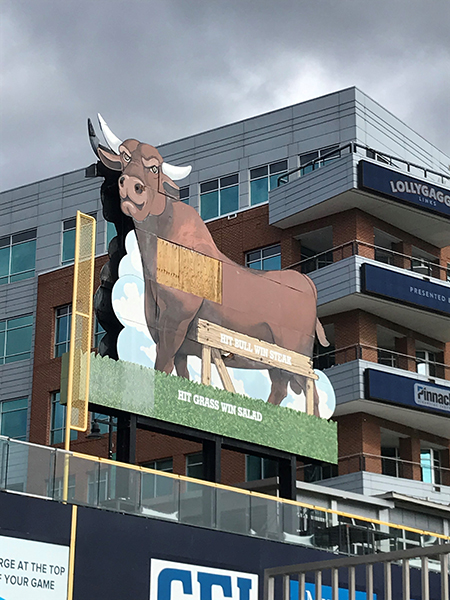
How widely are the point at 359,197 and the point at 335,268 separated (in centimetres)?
294

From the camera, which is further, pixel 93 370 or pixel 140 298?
pixel 140 298

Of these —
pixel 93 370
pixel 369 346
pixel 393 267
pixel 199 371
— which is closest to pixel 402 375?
pixel 369 346

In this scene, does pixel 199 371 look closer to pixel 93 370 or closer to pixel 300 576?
pixel 93 370

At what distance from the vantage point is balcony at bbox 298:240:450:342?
3906 cm

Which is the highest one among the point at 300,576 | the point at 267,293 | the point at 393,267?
the point at 393,267

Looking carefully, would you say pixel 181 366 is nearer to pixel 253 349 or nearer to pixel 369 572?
pixel 253 349

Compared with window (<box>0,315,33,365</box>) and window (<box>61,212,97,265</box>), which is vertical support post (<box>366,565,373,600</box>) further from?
window (<box>61,212,97,265</box>)

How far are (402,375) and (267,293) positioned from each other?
9885 mm

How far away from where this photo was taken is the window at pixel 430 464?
138ft

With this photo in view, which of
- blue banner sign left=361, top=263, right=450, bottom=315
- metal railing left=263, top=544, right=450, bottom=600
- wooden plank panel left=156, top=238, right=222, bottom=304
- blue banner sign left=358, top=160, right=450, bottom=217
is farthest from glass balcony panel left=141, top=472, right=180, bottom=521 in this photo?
blue banner sign left=358, top=160, right=450, bottom=217

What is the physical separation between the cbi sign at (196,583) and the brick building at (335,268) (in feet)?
39.9

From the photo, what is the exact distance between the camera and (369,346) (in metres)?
39.5

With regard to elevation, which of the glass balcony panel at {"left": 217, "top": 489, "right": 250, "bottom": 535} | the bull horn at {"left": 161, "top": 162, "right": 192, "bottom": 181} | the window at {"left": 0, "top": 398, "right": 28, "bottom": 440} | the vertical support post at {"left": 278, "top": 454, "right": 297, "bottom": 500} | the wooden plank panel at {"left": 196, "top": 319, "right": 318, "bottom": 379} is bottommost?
the glass balcony panel at {"left": 217, "top": 489, "right": 250, "bottom": 535}

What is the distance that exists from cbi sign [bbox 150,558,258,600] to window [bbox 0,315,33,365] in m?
26.2
